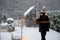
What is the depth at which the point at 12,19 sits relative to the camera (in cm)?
336

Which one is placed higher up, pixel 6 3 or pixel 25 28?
pixel 6 3

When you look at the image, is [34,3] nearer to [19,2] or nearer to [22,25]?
[19,2]

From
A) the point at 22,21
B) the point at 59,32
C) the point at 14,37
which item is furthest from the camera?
the point at 59,32

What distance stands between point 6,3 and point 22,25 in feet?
1.83

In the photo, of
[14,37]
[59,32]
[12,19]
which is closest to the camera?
[14,37]

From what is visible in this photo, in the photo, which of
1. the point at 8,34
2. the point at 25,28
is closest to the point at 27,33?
the point at 25,28

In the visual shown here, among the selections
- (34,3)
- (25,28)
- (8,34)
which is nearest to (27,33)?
(25,28)

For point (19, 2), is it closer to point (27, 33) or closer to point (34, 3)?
point (34, 3)

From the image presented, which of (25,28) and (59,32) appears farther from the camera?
(59,32)

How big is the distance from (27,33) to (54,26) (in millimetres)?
615

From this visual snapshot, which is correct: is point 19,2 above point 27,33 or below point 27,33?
above

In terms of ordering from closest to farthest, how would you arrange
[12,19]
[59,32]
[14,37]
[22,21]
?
[14,37]
[22,21]
[12,19]
[59,32]

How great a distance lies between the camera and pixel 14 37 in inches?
115

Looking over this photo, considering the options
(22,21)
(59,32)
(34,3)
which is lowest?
(59,32)
